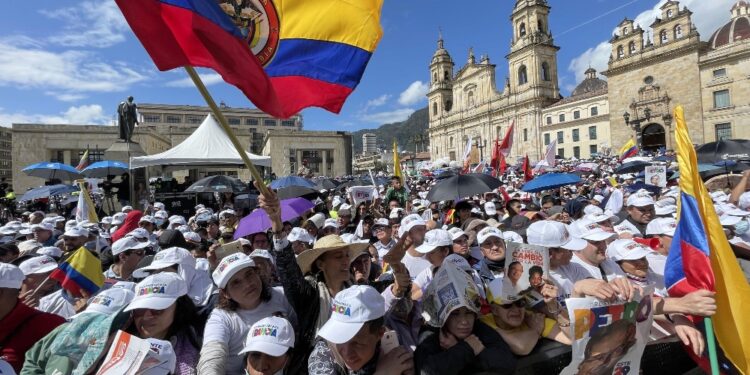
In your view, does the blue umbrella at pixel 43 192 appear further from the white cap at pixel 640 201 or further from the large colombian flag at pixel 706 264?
the large colombian flag at pixel 706 264

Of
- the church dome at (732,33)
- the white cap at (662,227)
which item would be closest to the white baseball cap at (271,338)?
the white cap at (662,227)

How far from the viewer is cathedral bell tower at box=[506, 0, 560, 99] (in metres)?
57.8

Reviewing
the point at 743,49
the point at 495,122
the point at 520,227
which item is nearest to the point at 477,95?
the point at 495,122

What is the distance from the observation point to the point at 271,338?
215 centimetres

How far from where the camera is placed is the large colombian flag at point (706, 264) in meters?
2.07

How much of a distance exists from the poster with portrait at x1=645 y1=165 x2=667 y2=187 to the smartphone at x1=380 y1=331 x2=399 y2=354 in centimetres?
947

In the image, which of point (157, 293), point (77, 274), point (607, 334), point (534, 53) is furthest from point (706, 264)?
point (534, 53)

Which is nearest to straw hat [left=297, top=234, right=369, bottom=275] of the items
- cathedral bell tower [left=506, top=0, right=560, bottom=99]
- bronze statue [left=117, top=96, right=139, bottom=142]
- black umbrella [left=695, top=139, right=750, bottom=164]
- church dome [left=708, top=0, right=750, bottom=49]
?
black umbrella [left=695, top=139, right=750, bottom=164]

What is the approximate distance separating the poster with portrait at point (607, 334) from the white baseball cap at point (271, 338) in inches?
58.3

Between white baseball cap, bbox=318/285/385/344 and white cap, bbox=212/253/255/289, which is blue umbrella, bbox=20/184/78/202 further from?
white baseball cap, bbox=318/285/385/344

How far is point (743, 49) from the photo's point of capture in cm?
3675

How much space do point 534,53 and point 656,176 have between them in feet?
179

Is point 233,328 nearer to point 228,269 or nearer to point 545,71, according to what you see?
point 228,269

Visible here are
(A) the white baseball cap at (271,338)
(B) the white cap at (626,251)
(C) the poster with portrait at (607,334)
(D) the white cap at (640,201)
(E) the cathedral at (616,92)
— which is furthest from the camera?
(E) the cathedral at (616,92)
